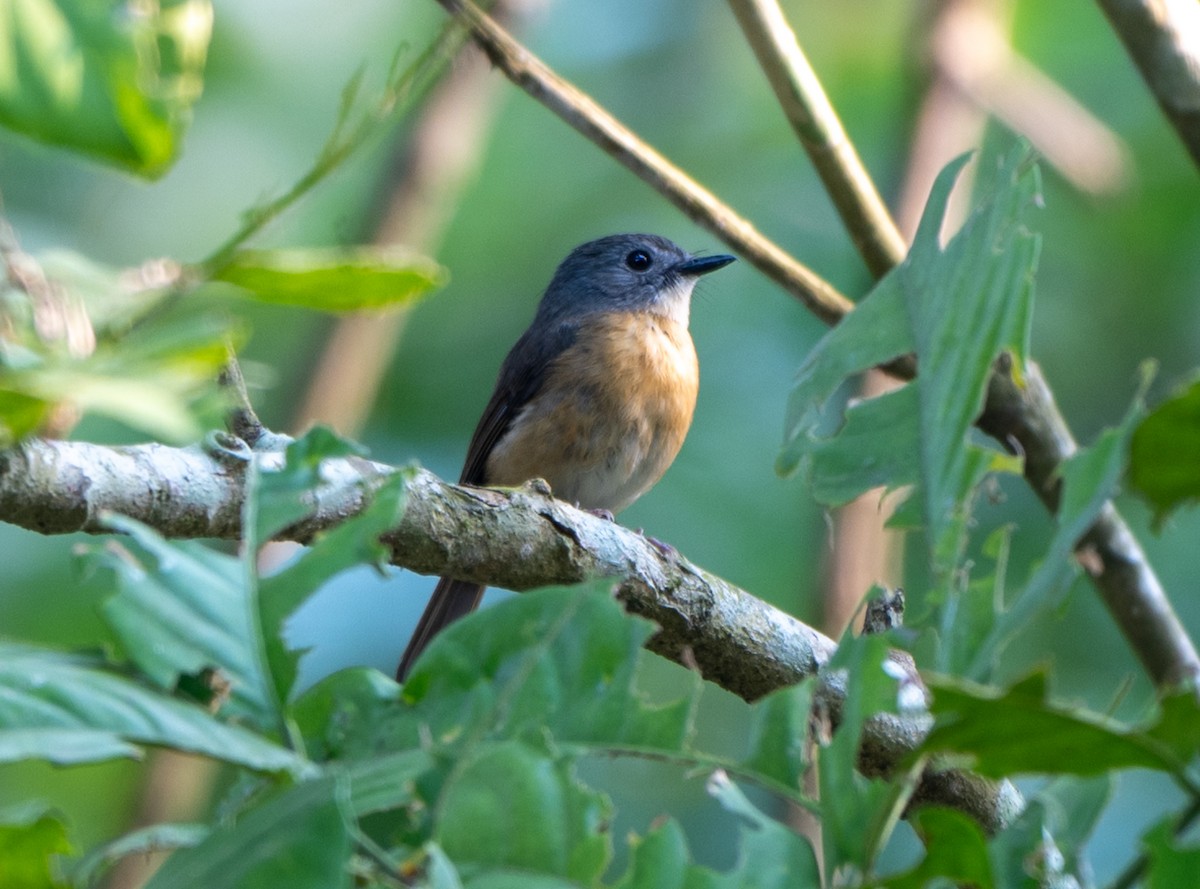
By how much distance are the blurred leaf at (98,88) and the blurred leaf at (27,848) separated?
570mm

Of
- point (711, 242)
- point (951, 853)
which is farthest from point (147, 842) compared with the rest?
point (711, 242)

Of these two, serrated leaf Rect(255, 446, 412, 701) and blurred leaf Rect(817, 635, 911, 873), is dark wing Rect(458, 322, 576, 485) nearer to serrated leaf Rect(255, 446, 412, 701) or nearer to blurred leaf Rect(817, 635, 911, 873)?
serrated leaf Rect(255, 446, 412, 701)

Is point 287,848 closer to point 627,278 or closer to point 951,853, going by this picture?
point 951,853

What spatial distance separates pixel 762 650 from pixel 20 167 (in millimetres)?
6839

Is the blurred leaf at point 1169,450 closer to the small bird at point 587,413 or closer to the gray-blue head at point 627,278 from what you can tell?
the small bird at point 587,413

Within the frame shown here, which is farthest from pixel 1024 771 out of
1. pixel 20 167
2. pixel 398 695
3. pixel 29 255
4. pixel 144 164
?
pixel 20 167

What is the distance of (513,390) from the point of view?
6223 mm

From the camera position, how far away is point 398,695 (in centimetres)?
130

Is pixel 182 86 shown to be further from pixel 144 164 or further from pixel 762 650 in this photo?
pixel 762 650

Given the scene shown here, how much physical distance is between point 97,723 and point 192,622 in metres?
0.14

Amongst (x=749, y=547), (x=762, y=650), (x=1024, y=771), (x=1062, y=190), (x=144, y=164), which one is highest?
(x=1062, y=190)

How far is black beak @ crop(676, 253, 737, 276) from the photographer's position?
6.61 meters

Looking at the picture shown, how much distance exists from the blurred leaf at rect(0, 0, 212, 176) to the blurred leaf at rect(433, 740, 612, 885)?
525 mm

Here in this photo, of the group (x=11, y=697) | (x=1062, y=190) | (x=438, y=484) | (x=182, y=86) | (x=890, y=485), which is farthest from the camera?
(x=1062, y=190)
